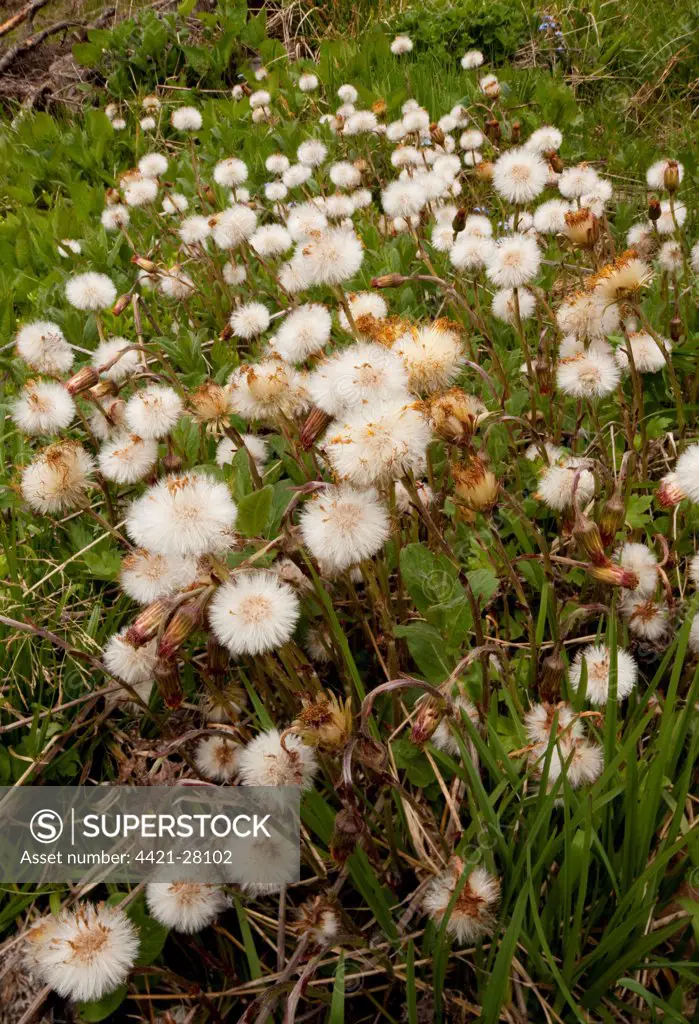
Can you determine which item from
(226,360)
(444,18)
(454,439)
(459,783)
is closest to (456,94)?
(444,18)

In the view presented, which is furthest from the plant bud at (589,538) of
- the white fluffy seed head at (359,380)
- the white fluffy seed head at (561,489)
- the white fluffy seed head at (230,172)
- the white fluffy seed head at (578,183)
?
the white fluffy seed head at (230,172)

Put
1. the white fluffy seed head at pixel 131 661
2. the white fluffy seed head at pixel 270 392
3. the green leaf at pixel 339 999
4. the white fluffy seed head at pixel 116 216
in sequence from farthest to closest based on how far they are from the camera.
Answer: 1. the white fluffy seed head at pixel 116 216
2. the white fluffy seed head at pixel 270 392
3. the white fluffy seed head at pixel 131 661
4. the green leaf at pixel 339 999

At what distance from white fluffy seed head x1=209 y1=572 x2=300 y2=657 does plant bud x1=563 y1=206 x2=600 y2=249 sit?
125cm

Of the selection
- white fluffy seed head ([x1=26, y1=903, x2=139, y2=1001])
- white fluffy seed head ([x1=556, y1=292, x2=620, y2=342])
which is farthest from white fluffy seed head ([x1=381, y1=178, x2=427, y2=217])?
white fluffy seed head ([x1=26, y1=903, x2=139, y2=1001])

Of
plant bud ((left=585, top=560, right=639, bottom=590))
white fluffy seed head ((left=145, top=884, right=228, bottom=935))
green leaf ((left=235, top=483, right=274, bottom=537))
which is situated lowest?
white fluffy seed head ((left=145, top=884, right=228, bottom=935))

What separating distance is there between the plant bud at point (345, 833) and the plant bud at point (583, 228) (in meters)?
1.51

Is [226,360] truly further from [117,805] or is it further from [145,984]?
[145,984]

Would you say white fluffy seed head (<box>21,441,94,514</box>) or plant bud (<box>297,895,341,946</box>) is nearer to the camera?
plant bud (<box>297,895,341,946</box>)

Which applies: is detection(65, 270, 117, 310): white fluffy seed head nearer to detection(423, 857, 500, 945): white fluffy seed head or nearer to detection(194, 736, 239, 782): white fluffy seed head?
detection(194, 736, 239, 782): white fluffy seed head

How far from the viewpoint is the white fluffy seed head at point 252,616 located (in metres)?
1.26

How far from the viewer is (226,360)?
2760 millimetres

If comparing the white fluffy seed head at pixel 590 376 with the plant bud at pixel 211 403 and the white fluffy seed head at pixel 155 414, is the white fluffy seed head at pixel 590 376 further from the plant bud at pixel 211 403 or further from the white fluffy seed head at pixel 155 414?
the white fluffy seed head at pixel 155 414

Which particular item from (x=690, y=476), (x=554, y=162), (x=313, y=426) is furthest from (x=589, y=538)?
(x=554, y=162)

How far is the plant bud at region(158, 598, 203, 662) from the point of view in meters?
1.27
